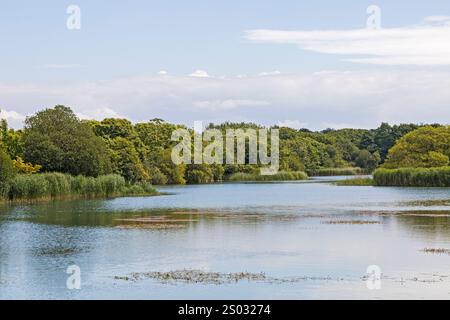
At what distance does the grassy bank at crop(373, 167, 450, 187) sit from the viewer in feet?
260

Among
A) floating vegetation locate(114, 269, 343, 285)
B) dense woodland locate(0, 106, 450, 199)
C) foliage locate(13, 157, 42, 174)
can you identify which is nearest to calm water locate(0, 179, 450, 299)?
floating vegetation locate(114, 269, 343, 285)

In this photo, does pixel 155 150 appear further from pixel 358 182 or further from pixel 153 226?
pixel 153 226

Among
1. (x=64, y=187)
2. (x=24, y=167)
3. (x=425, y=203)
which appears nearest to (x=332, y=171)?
(x=24, y=167)

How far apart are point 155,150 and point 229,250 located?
257 ft

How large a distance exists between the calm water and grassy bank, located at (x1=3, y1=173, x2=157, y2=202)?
6.15 metres

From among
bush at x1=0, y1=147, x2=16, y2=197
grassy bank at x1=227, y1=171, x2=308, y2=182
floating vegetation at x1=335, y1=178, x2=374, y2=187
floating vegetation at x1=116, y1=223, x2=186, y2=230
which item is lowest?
floating vegetation at x1=116, y1=223, x2=186, y2=230

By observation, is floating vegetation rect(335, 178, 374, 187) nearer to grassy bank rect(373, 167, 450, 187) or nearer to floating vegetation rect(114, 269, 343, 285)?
grassy bank rect(373, 167, 450, 187)

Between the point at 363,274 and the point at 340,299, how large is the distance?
3.35m

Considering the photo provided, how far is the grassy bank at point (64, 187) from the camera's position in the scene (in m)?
51.9

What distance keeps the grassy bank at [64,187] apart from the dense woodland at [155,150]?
46.0 inches

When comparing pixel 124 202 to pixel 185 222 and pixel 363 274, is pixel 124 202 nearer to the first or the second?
pixel 185 222

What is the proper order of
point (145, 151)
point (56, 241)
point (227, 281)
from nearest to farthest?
point (227, 281), point (56, 241), point (145, 151)

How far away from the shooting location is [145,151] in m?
96.8
